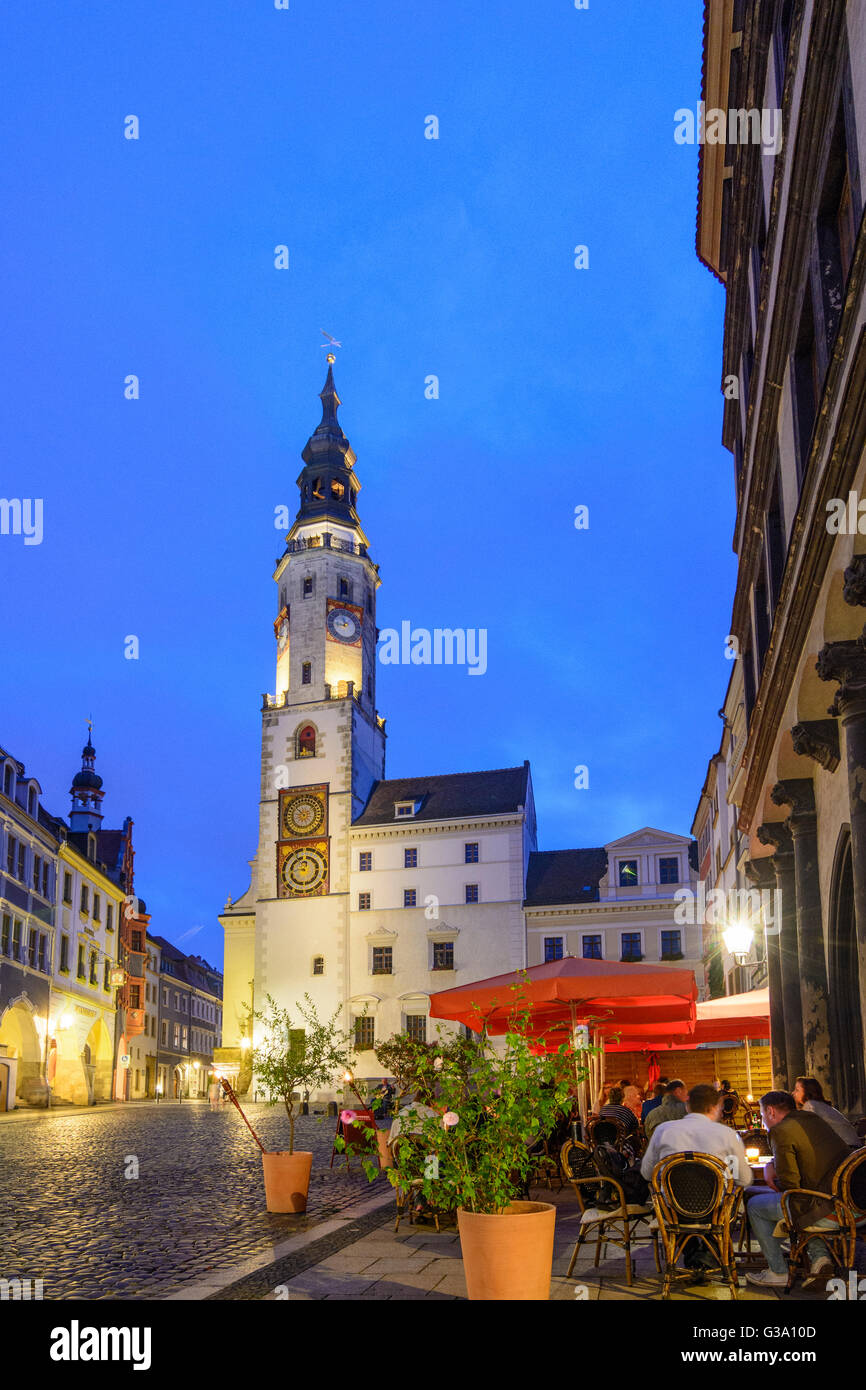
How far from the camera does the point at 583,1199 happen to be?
938 centimetres

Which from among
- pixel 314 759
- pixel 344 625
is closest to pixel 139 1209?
pixel 314 759

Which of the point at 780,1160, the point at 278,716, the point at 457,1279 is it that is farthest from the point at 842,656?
the point at 278,716

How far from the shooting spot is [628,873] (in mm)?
56656

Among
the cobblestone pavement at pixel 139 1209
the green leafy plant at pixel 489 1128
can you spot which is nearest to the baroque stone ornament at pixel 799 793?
the cobblestone pavement at pixel 139 1209

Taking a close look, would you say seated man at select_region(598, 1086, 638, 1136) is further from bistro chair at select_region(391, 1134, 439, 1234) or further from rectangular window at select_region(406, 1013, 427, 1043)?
rectangular window at select_region(406, 1013, 427, 1043)

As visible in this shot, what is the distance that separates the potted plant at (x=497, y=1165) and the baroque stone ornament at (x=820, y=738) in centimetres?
685

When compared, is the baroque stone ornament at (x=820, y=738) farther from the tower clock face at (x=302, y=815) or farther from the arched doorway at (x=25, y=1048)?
the tower clock face at (x=302, y=815)

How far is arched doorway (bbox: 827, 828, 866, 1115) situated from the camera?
13086mm

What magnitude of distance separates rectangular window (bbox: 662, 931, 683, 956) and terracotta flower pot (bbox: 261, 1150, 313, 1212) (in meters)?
44.6

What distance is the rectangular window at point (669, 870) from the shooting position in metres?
55.9

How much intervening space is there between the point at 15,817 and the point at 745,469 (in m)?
31.5

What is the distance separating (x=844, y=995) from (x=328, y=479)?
63.2 m

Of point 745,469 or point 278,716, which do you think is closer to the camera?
point 745,469
